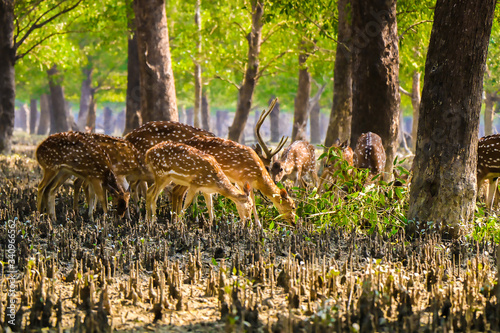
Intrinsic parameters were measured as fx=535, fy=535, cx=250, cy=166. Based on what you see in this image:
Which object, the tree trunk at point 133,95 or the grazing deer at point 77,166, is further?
the tree trunk at point 133,95

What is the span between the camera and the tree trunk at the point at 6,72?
15.3m

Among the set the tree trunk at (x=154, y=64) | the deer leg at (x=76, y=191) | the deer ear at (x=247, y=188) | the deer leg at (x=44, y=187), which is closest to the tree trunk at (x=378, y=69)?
the deer ear at (x=247, y=188)

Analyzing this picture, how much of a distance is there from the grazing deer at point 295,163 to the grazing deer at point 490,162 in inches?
112

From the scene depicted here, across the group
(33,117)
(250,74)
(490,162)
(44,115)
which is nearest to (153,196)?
(490,162)

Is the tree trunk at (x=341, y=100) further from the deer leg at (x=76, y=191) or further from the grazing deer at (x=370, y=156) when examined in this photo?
the deer leg at (x=76, y=191)

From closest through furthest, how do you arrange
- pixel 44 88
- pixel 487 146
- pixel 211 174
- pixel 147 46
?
pixel 211 174 → pixel 487 146 → pixel 147 46 → pixel 44 88

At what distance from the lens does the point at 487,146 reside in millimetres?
7395

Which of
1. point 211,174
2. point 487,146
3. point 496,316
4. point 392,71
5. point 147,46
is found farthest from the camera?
point 147,46

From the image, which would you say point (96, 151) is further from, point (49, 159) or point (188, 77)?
point (188, 77)

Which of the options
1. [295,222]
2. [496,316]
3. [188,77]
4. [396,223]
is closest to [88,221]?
[295,222]

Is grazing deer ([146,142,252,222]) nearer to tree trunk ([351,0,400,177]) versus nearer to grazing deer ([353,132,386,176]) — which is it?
grazing deer ([353,132,386,176])

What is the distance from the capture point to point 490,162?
24.0 feet

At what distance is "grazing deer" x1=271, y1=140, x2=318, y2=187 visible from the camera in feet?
27.0

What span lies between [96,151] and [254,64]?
31.4 feet
